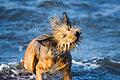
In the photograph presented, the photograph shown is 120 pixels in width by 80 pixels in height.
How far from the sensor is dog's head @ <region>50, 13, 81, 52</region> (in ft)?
26.3

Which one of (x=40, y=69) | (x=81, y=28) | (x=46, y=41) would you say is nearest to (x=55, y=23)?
(x=46, y=41)

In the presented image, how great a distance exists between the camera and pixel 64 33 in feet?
26.6

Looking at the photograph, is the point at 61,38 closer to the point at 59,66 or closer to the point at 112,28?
the point at 59,66

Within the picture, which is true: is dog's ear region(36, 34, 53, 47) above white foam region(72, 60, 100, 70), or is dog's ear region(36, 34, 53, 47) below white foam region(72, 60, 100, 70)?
above

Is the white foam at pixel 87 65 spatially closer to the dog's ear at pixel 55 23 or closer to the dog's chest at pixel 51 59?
the dog's chest at pixel 51 59

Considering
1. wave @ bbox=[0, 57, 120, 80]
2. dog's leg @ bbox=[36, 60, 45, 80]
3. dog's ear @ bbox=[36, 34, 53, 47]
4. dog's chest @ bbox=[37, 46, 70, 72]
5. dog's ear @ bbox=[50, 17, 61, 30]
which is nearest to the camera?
dog's ear @ bbox=[50, 17, 61, 30]

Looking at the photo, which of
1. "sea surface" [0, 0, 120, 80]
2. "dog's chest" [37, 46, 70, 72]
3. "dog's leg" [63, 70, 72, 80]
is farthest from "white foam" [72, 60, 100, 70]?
"dog's chest" [37, 46, 70, 72]

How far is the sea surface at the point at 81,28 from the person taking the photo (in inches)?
478

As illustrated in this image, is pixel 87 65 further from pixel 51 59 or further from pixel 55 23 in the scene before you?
pixel 55 23

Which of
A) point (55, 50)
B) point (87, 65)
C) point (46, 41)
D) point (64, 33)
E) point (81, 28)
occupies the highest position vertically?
point (64, 33)

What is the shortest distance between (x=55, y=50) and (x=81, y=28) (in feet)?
7.54

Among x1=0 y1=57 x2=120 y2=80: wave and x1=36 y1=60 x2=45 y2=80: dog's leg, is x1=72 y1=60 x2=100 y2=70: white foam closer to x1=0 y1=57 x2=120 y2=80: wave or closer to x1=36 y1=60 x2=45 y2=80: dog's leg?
x1=0 y1=57 x2=120 y2=80: wave

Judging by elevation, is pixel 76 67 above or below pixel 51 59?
below

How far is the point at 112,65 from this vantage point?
1263 cm
